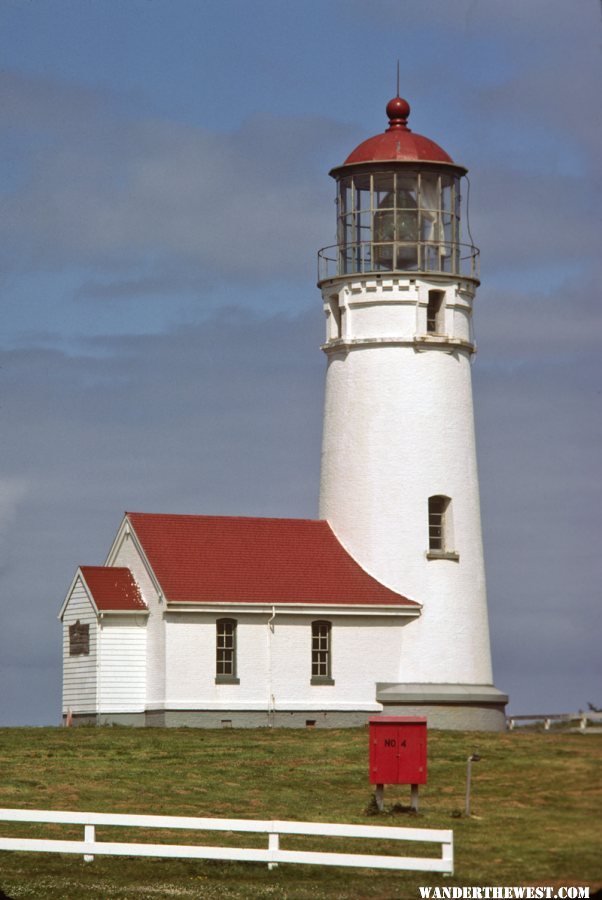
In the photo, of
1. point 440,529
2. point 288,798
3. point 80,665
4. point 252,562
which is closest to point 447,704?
point 440,529

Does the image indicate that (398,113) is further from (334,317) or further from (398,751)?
(398,751)

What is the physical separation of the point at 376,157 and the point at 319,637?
11925mm

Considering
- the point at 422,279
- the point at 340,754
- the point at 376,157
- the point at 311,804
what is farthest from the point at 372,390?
the point at 311,804

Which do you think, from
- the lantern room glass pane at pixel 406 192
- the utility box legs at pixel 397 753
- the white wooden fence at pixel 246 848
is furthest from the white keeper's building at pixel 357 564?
the white wooden fence at pixel 246 848

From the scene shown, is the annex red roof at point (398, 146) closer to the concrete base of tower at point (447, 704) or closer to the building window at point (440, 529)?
the building window at point (440, 529)

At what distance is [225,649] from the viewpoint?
44438 mm

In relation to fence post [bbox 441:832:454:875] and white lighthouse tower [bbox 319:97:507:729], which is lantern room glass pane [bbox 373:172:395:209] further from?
fence post [bbox 441:832:454:875]

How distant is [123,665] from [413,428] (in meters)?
8.94

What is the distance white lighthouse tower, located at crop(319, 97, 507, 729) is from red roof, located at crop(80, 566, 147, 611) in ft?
17.4

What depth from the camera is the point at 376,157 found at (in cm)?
4678

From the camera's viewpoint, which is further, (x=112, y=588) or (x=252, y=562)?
(x=252, y=562)

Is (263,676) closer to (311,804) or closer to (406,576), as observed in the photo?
(406,576)

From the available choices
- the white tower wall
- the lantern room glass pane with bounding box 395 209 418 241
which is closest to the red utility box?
the white tower wall

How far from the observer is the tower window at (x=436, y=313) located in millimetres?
46406
